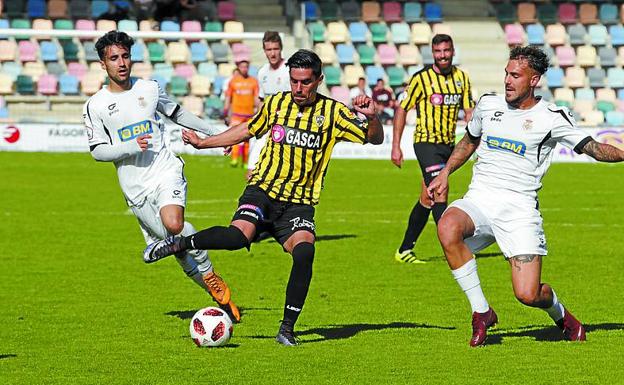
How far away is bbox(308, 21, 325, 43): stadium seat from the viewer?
1404 inches

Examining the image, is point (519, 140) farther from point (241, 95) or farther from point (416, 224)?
point (241, 95)

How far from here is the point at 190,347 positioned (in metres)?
8.66

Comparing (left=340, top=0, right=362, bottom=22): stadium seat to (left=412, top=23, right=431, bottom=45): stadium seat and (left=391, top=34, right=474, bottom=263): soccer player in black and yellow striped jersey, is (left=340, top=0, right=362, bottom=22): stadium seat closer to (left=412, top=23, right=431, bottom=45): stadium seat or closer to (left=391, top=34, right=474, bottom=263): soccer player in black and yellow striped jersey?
(left=412, top=23, right=431, bottom=45): stadium seat

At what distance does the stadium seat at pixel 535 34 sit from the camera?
3812 cm

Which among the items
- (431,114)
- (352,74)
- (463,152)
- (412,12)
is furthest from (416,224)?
(412,12)

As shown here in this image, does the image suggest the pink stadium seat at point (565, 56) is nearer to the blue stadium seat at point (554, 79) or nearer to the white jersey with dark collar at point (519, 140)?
the blue stadium seat at point (554, 79)

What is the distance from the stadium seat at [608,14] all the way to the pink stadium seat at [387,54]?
23.4 ft

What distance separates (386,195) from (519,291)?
529 inches

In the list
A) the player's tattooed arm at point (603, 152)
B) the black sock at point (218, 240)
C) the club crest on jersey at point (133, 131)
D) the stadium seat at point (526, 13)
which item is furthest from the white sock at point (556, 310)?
the stadium seat at point (526, 13)

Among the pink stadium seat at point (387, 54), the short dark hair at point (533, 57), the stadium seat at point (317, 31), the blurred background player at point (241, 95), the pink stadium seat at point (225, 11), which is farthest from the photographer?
the pink stadium seat at point (387, 54)

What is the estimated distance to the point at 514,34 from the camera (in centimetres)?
3800

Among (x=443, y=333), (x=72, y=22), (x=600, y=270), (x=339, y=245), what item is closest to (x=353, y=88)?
(x=72, y=22)

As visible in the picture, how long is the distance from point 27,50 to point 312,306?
22212 millimetres

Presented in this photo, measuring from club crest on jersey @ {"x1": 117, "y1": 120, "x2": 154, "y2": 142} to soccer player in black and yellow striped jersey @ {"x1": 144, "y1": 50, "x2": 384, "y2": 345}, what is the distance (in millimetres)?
960
